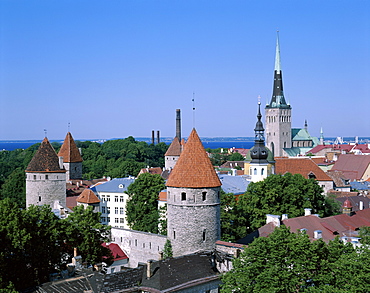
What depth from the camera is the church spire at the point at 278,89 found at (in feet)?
420

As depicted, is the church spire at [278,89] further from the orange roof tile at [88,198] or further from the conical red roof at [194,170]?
the conical red roof at [194,170]

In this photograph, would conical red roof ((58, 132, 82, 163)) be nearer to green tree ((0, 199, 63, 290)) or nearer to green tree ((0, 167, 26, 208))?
green tree ((0, 167, 26, 208))

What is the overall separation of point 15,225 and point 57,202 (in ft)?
76.1

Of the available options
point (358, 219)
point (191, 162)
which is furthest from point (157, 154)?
point (191, 162)

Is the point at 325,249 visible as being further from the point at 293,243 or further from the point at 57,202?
the point at 57,202

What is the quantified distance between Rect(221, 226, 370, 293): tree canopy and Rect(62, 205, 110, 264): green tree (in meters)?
9.46

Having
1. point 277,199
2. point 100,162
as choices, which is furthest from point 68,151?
point 100,162

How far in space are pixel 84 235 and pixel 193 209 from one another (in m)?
6.50

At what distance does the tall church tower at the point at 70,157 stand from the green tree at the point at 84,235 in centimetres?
3447

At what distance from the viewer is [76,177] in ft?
225

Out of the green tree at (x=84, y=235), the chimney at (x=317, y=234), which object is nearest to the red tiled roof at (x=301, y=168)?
the chimney at (x=317, y=234)

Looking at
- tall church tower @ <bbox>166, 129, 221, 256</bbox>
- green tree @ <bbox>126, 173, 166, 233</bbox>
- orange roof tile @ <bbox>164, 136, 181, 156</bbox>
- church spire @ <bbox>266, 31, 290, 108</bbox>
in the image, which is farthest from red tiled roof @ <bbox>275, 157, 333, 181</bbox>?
church spire @ <bbox>266, 31, 290, 108</bbox>

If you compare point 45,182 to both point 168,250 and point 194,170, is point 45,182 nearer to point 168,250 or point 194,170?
point 168,250

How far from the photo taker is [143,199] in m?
49.3
